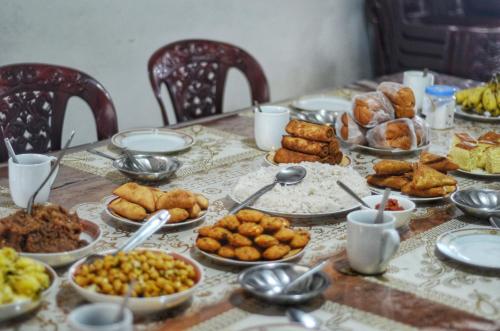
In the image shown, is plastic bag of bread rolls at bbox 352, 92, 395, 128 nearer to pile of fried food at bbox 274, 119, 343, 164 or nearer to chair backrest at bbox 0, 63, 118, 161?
pile of fried food at bbox 274, 119, 343, 164

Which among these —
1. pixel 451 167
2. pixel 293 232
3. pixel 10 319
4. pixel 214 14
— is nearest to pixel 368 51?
pixel 214 14

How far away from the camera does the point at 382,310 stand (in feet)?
4.24

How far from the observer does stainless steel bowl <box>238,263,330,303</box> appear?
49.9 inches

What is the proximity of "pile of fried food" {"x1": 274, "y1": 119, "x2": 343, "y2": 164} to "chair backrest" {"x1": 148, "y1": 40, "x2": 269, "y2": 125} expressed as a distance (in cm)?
80

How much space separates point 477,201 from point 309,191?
0.38 meters

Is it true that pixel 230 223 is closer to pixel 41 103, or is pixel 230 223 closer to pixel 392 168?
pixel 392 168

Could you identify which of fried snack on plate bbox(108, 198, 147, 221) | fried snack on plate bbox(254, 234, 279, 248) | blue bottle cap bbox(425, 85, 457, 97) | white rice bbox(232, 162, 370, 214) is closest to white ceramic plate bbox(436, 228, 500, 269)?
white rice bbox(232, 162, 370, 214)

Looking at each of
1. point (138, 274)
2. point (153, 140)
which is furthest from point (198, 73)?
point (138, 274)

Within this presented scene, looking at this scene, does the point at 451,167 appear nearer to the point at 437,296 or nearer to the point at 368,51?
the point at 437,296

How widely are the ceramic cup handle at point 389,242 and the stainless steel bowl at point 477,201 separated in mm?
411

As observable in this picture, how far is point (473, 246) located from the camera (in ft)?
5.17

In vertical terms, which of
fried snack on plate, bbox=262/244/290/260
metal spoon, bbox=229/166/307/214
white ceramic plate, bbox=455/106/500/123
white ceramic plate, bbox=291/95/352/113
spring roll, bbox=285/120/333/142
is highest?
spring roll, bbox=285/120/333/142

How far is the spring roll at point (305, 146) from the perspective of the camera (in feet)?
6.47

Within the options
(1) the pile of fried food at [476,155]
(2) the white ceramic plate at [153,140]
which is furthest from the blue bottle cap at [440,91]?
(2) the white ceramic plate at [153,140]
